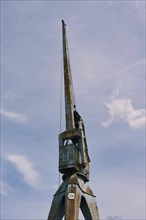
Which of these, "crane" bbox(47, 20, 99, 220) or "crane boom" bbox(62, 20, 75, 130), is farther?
"crane boom" bbox(62, 20, 75, 130)

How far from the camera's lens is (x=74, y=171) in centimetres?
2533

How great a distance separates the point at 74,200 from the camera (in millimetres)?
23719

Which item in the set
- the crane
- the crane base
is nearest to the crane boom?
the crane

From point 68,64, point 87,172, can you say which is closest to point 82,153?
point 87,172

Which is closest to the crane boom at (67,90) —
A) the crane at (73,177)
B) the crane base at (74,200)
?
the crane at (73,177)

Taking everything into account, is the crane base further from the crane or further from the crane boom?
the crane boom

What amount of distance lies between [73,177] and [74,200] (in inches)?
69.2

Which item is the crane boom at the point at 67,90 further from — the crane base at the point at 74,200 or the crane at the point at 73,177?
the crane base at the point at 74,200

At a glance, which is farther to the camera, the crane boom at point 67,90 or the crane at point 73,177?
the crane boom at point 67,90

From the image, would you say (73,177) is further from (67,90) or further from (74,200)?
(67,90)

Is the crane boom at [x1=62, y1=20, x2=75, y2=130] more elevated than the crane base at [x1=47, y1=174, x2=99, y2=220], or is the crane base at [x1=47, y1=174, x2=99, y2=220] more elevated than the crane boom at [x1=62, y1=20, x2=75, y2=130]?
the crane boom at [x1=62, y1=20, x2=75, y2=130]

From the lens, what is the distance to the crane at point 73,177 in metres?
24.0

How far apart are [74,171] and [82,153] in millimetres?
1520

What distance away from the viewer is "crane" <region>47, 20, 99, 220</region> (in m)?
24.0
